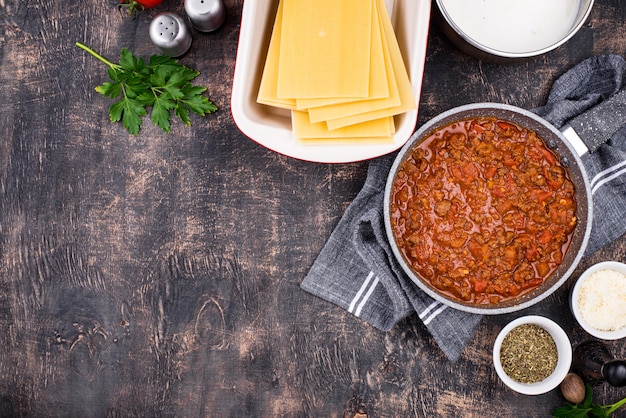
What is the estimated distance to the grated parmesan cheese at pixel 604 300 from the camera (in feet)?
7.31

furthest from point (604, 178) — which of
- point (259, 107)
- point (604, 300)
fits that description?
point (259, 107)

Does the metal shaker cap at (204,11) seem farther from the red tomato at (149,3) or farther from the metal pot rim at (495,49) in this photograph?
the metal pot rim at (495,49)

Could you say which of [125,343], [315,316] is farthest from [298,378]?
[125,343]

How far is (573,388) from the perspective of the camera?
7.47 feet

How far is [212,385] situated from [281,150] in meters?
1.13

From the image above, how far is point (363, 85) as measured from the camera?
1.92 metres

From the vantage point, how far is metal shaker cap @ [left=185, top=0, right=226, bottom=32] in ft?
7.22

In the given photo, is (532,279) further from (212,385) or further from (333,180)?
(212,385)

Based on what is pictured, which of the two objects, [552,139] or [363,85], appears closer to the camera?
[363,85]

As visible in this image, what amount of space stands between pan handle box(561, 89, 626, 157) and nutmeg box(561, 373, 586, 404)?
0.95 meters

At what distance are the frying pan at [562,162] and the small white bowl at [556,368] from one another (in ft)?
0.44

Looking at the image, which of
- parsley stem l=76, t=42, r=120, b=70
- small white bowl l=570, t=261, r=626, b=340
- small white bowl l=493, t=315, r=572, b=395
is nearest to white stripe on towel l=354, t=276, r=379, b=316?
small white bowl l=493, t=315, r=572, b=395

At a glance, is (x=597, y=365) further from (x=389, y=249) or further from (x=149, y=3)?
(x=149, y=3)

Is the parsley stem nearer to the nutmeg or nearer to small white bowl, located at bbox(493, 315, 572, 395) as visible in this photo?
small white bowl, located at bbox(493, 315, 572, 395)
